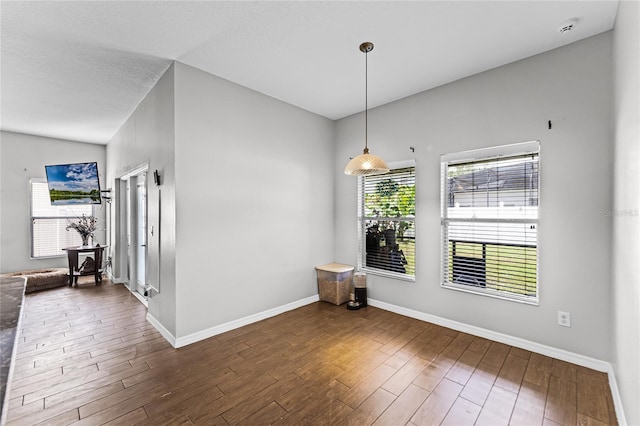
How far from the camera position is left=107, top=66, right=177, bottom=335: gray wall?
10.2ft

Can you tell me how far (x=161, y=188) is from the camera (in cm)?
338

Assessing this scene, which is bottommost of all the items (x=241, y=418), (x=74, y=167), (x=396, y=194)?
(x=241, y=418)

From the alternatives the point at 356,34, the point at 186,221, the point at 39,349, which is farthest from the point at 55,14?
the point at 39,349

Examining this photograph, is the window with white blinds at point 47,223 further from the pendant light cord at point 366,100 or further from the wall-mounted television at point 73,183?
the pendant light cord at point 366,100

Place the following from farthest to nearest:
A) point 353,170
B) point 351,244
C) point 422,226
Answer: point 351,244, point 422,226, point 353,170

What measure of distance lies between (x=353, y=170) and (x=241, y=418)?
7.41ft

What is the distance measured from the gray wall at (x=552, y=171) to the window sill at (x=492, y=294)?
45 millimetres

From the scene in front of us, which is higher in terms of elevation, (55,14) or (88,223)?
(55,14)

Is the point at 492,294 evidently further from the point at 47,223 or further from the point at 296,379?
the point at 47,223

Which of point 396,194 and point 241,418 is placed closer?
point 241,418

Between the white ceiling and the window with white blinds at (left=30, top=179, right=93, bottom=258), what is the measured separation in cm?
275

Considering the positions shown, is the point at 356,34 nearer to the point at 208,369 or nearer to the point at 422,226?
the point at 422,226

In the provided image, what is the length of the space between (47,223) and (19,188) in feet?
2.67

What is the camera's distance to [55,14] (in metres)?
2.31
